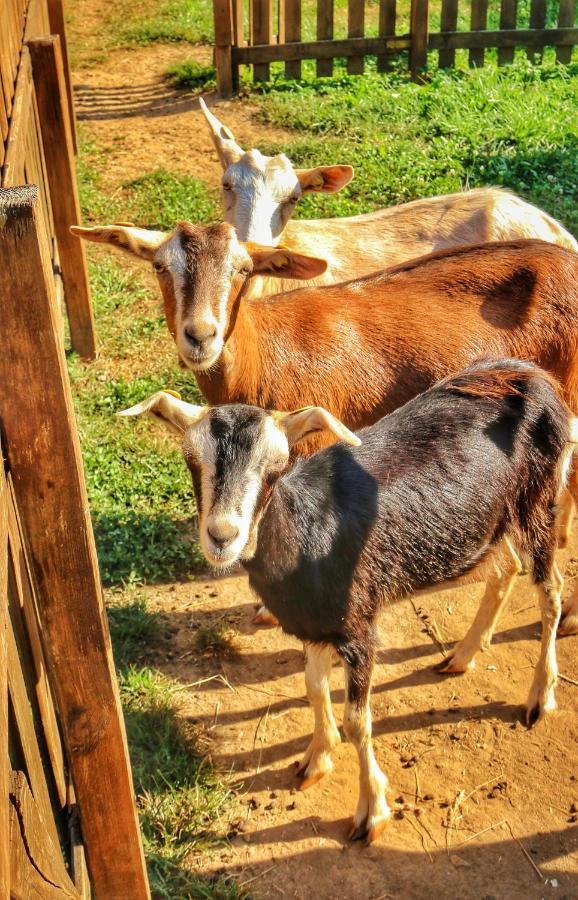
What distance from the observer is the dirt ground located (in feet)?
13.4

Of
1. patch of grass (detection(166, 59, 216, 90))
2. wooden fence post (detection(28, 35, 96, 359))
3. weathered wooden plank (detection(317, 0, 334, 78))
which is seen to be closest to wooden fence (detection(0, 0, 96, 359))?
wooden fence post (detection(28, 35, 96, 359))

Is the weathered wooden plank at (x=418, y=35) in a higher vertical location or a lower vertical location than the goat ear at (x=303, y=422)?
higher

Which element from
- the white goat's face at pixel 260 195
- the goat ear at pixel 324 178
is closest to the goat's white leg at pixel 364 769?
the white goat's face at pixel 260 195

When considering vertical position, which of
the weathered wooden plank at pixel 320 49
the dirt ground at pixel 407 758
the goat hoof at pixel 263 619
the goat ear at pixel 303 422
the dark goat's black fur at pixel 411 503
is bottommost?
the dirt ground at pixel 407 758

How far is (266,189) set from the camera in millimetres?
6199

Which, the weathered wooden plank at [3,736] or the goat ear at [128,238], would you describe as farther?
the goat ear at [128,238]

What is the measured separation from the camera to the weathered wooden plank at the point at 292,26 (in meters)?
11.2

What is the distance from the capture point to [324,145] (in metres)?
9.89

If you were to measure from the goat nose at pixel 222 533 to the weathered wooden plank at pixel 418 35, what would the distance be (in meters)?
→ 9.47

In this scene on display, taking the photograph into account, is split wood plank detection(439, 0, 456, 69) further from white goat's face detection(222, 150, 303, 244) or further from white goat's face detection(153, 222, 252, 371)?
white goat's face detection(153, 222, 252, 371)

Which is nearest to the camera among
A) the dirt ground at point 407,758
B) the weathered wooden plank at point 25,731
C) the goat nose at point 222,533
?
the weathered wooden plank at point 25,731

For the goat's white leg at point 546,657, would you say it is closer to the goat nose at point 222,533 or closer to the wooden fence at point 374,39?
the goat nose at point 222,533

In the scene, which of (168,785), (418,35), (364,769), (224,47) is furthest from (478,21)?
(168,785)

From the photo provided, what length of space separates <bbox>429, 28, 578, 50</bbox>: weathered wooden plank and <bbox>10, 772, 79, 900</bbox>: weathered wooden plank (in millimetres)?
10962
